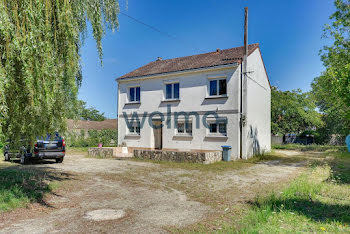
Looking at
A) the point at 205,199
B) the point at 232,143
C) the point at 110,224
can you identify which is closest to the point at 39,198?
the point at 110,224

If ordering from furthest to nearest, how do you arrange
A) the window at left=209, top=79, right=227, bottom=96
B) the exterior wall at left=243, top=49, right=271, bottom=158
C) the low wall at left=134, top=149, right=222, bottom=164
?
the exterior wall at left=243, top=49, right=271, bottom=158, the window at left=209, top=79, right=227, bottom=96, the low wall at left=134, top=149, right=222, bottom=164

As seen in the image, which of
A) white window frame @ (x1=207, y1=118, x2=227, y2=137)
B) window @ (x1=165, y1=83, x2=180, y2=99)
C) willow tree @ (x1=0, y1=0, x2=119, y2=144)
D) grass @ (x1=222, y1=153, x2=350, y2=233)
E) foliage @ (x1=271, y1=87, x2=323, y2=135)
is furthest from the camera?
foliage @ (x1=271, y1=87, x2=323, y2=135)

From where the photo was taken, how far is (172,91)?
18016mm

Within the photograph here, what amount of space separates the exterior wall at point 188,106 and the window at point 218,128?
36 cm

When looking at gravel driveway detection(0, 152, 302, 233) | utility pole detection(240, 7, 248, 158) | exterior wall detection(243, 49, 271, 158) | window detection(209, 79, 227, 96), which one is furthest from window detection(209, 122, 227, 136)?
gravel driveway detection(0, 152, 302, 233)

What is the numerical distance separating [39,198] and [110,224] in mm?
2734

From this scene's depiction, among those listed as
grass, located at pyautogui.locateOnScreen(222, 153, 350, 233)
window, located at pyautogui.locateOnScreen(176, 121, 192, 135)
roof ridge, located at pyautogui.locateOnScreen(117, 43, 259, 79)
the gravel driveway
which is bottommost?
the gravel driveway

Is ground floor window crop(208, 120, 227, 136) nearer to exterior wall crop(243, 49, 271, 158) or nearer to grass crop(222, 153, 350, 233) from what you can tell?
exterior wall crop(243, 49, 271, 158)

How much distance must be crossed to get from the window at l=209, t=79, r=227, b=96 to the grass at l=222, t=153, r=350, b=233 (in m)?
9.79

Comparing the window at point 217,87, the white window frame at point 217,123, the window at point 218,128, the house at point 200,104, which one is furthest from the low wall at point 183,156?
the window at point 217,87

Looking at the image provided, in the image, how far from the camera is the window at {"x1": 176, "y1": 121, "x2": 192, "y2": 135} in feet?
55.9

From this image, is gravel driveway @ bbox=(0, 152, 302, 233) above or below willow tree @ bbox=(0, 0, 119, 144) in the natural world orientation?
below

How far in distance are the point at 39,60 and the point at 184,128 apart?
13171 mm

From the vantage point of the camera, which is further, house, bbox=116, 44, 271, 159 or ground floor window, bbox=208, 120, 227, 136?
ground floor window, bbox=208, 120, 227, 136
